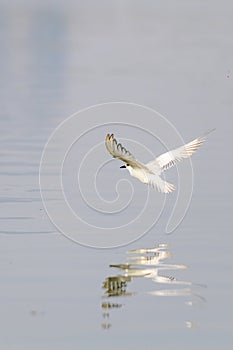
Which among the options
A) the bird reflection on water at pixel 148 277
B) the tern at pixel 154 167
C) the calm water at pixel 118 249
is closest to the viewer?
the calm water at pixel 118 249

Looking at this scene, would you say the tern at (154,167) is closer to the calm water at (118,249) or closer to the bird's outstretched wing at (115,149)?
the bird's outstretched wing at (115,149)

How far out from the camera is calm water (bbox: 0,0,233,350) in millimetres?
8328

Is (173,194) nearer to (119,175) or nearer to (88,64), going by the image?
(119,175)

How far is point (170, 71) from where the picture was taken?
26328 millimetres

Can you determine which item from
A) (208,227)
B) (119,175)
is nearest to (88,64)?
(119,175)

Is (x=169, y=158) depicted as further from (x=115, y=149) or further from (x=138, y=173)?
(x=115, y=149)

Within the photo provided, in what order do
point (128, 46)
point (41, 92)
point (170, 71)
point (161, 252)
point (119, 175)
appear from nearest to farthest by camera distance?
point (161, 252), point (119, 175), point (41, 92), point (170, 71), point (128, 46)

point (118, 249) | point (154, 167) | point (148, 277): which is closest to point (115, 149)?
point (148, 277)

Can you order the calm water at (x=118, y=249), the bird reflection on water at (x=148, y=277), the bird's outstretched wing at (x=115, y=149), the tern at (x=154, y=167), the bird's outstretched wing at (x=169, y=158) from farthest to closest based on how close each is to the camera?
the bird's outstretched wing at (x=169, y=158) → the tern at (x=154, y=167) → the bird's outstretched wing at (x=115, y=149) → the bird reflection on water at (x=148, y=277) → the calm water at (x=118, y=249)

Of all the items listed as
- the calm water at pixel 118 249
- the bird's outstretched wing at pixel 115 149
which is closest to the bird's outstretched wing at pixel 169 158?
the calm water at pixel 118 249

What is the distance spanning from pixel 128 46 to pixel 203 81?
30.8 feet

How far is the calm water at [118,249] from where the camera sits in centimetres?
833

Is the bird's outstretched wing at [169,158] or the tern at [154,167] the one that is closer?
the tern at [154,167]

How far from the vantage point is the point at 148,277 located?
9.68 meters
